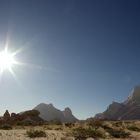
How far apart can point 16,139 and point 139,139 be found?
415 inches

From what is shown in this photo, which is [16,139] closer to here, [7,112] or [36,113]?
[7,112]

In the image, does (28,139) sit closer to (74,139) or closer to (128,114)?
(74,139)

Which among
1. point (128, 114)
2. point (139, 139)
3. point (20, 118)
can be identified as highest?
point (128, 114)

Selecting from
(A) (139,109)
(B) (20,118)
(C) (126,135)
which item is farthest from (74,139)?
(A) (139,109)

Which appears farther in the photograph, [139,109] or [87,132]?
[139,109]

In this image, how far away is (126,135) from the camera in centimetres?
2452

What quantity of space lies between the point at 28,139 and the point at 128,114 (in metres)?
177

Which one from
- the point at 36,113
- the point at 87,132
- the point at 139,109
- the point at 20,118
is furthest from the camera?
the point at 139,109

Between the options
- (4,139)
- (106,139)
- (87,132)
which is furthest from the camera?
(87,132)

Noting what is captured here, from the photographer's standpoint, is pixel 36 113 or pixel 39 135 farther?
pixel 36 113

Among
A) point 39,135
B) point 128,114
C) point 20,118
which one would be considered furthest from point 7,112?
point 128,114

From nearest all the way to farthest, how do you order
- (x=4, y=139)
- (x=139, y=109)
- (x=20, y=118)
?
(x=4, y=139)
(x=20, y=118)
(x=139, y=109)

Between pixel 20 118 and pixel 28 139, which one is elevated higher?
pixel 20 118

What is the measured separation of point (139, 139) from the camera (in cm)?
2191
